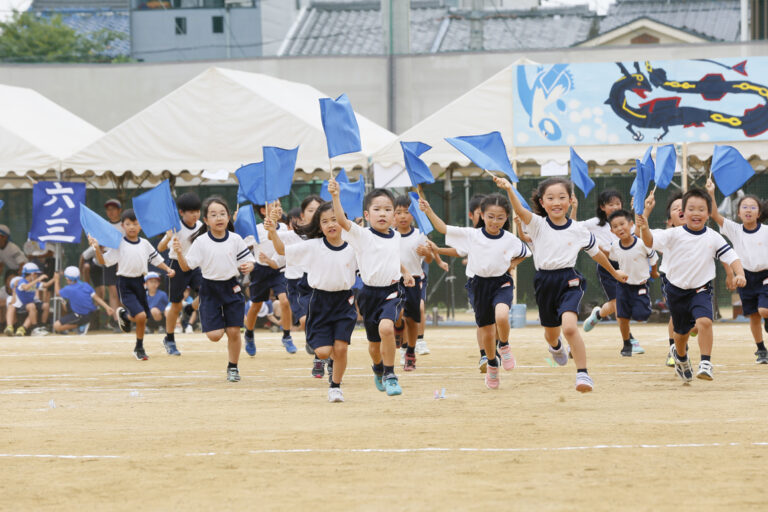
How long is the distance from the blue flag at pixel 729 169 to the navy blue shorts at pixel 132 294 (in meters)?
7.37

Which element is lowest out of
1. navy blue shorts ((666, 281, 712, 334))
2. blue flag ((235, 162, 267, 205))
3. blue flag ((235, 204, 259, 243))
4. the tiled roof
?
navy blue shorts ((666, 281, 712, 334))

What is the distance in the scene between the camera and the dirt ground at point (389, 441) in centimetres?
591

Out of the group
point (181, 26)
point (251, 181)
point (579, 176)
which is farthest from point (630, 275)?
point (181, 26)

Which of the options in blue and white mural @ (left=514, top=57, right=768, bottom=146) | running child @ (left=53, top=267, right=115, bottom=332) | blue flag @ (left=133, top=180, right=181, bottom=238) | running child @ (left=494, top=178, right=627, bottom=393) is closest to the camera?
running child @ (left=494, top=178, right=627, bottom=393)

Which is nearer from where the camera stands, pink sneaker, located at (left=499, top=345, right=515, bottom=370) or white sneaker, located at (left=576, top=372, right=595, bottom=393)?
white sneaker, located at (left=576, top=372, right=595, bottom=393)

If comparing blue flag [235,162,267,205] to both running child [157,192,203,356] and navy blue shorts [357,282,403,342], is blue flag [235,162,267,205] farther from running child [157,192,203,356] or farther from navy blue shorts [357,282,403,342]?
navy blue shorts [357,282,403,342]

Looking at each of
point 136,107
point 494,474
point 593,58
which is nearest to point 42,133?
point 136,107

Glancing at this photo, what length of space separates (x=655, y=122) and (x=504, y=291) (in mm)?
9948

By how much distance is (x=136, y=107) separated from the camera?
27.0 m

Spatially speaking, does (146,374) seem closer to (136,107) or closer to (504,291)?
(504,291)

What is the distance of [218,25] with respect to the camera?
60.8m

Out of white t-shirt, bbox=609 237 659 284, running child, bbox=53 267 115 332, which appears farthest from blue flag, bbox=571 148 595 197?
running child, bbox=53 267 115 332

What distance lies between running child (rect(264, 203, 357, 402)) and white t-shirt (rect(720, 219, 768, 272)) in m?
4.93

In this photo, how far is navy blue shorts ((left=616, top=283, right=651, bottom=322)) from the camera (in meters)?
14.2
